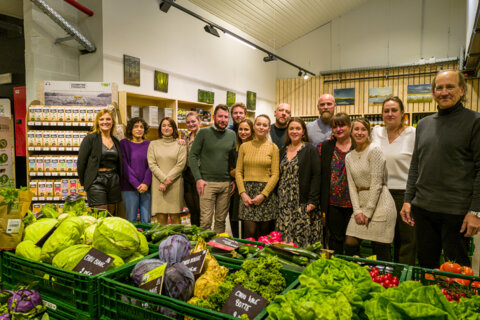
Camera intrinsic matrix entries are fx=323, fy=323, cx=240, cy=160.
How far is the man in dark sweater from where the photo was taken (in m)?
2.01

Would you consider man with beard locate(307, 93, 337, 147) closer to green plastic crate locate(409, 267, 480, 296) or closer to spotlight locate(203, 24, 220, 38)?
green plastic crate locate(409, 267, 480, 296)

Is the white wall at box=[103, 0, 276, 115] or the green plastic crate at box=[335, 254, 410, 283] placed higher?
the white wall at box=[103, 0, 276, 115]

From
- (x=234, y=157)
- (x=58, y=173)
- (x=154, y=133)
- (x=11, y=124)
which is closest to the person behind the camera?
(x=234, y=157)

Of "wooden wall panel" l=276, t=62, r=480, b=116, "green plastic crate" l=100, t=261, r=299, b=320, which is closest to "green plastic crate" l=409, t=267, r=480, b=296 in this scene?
"green plastic crate" l=100, t=261, r=299, b=320

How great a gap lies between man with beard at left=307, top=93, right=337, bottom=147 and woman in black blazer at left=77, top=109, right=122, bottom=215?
2244mm

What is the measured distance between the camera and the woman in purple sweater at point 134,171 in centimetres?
389

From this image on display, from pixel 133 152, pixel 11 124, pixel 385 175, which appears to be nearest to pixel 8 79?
pixel 11 124

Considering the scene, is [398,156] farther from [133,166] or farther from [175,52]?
[175,52]

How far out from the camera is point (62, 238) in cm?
152

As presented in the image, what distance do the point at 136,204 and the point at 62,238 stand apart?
8.22 feet

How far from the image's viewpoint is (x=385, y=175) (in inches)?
107

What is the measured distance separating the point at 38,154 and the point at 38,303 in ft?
13.3

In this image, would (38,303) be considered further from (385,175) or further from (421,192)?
(385,175)

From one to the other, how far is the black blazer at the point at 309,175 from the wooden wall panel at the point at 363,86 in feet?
21.3
